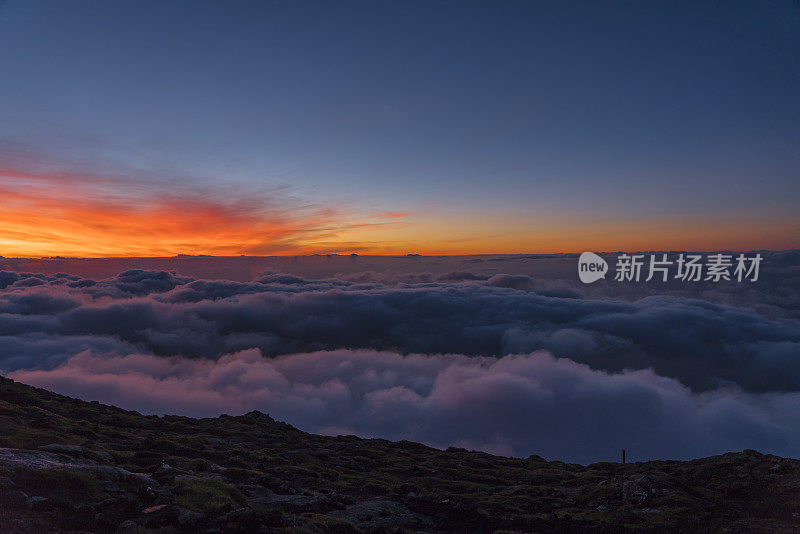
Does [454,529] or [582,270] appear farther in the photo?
[582,270]

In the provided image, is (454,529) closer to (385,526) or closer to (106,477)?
(385,526)

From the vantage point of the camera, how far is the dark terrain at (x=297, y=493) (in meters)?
21.8

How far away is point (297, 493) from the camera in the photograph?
118 ft

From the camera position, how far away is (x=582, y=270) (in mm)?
125000

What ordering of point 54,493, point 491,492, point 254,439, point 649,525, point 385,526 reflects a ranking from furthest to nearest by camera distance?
point 254,439 < point 491,492 < point 649,525 < point 385,526 < point 54,493

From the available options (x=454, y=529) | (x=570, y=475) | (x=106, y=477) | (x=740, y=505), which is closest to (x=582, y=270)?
(x=570, y=475)

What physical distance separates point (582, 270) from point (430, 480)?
9477cm

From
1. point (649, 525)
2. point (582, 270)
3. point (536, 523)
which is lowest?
point (536, 523)

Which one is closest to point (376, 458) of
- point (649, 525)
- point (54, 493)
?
point (649, 525)

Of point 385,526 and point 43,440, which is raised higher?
point 43,440

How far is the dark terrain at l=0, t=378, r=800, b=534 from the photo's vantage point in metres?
21.8

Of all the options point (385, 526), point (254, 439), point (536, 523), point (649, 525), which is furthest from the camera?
point (254, 439)

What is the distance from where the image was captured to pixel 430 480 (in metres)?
60.3

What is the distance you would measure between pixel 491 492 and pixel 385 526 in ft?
113
